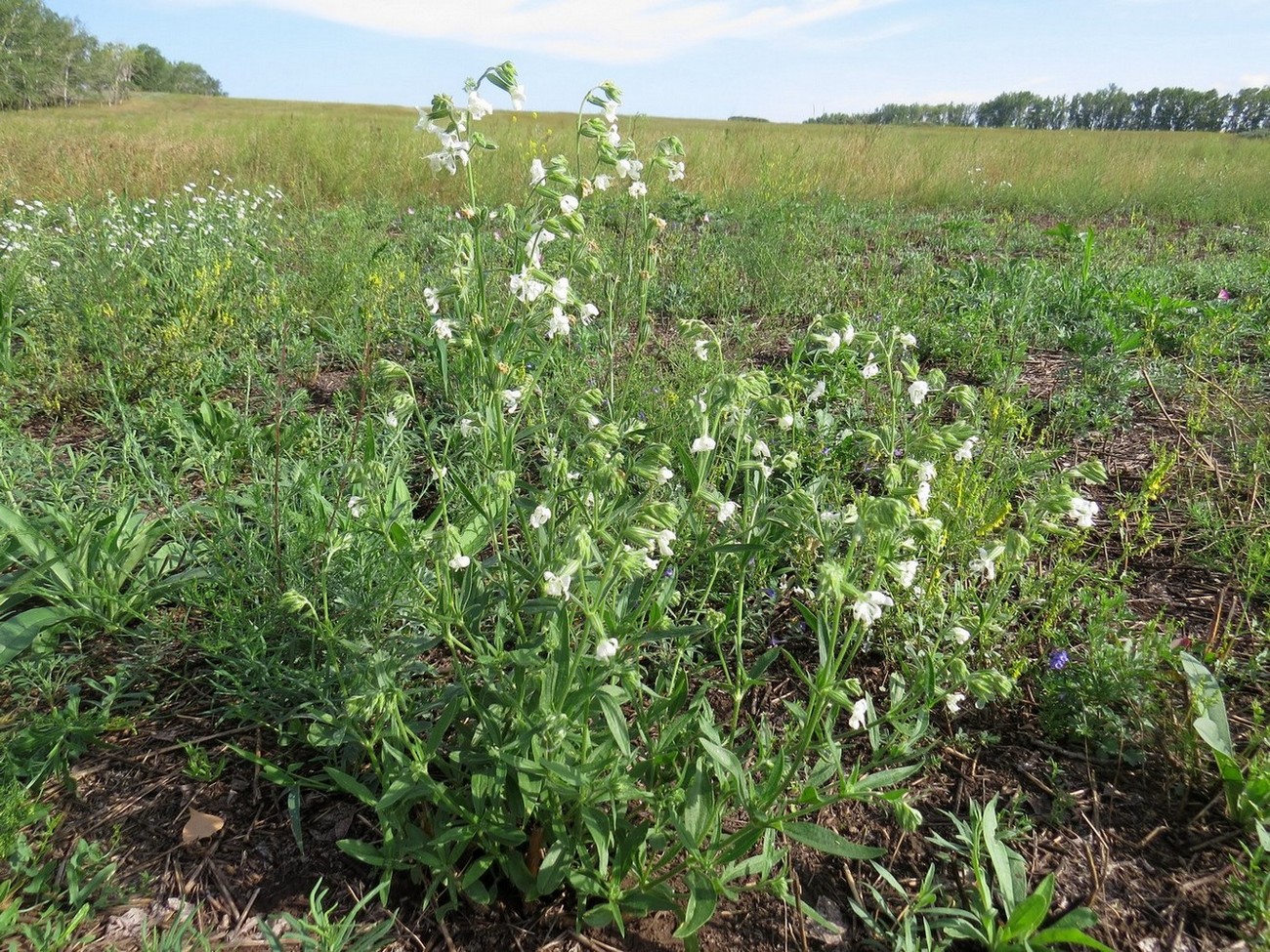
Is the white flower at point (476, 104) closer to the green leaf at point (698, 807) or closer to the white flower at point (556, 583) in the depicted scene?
the white flower at point (556, 583)

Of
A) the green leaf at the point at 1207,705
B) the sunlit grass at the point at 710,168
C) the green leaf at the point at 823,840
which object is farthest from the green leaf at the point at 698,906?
the sunlit grass at the point at 710,168

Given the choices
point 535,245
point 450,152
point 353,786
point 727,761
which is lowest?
point 353,786

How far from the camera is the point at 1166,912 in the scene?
5.01ft

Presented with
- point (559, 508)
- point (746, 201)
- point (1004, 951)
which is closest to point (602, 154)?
point (559, 508)

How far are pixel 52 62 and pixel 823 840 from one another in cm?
4655

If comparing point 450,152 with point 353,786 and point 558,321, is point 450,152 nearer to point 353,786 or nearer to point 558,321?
point 558,321

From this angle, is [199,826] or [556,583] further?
[199,826]

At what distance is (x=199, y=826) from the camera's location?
1647mm

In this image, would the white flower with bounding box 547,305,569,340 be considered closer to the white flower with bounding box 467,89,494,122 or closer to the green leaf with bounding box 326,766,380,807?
the white flower with bounding box 467,89,494,122

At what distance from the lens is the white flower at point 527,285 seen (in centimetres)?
150

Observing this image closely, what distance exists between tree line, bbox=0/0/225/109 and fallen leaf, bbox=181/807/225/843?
30911 mm

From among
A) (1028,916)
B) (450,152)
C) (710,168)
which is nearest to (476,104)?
(450,152)

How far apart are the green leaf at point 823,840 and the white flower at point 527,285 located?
3.76ft

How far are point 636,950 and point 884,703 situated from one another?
91 centimetres
